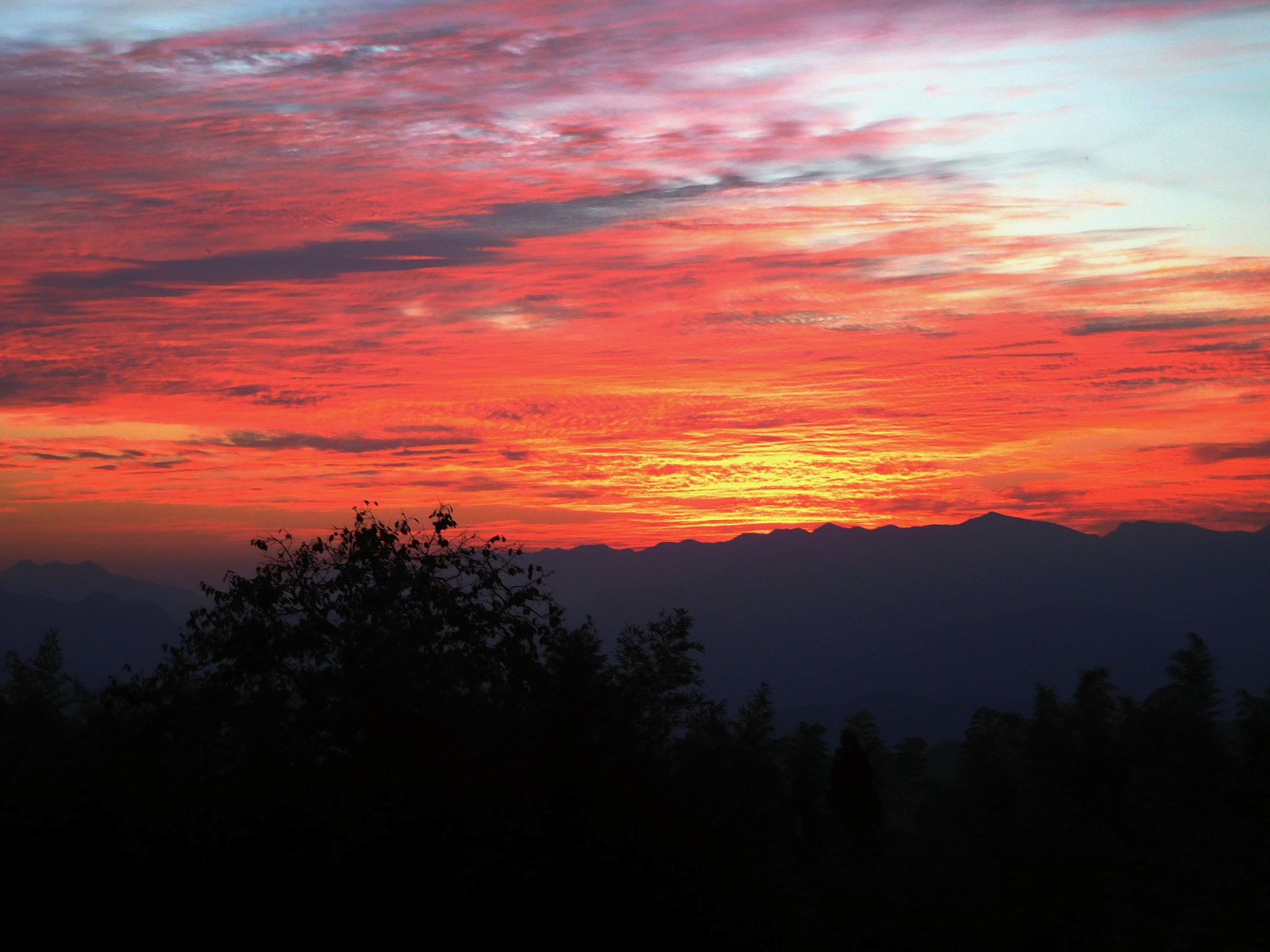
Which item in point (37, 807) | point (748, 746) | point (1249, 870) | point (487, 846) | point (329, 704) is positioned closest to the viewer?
point (487, 846)

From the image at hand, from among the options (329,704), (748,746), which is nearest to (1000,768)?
(748,746)

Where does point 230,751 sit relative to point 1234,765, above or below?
above

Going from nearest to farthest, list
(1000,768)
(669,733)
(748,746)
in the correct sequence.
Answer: (669,733)
(748,746)
(1000,768)

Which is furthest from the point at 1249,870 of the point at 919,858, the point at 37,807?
the point at 37,807

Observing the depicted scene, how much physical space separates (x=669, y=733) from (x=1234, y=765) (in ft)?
149

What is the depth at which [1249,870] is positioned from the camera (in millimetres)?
32875

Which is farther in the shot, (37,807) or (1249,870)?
(1249,870)

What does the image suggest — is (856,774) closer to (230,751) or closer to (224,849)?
(230,751)

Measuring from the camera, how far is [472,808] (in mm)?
17359

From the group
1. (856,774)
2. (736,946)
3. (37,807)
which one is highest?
(37,807)

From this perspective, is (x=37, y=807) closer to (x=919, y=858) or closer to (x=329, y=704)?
(x=329, y=704)

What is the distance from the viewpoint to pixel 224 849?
1659cm

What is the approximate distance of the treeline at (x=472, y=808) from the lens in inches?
640

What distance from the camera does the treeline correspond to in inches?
640
